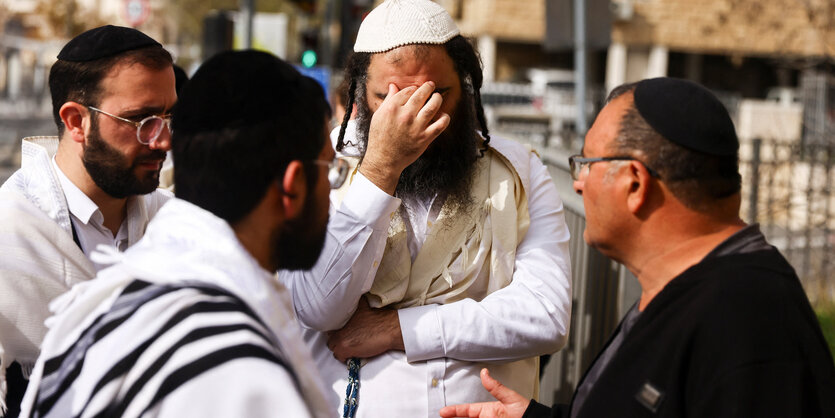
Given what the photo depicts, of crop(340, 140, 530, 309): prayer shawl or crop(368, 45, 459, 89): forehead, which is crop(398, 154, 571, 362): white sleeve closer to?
crop(340, 140, 530, 309): prayer shawl

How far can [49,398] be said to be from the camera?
1.68 m

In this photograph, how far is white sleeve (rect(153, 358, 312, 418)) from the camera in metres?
1.49

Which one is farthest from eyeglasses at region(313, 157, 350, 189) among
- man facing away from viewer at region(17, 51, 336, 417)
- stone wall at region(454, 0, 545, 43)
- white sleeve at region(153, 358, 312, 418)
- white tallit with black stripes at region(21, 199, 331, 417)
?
stone wall at region(454, 0, 545, 43)

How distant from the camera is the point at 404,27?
2.85 m

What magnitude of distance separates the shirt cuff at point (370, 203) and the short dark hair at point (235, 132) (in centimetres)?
82

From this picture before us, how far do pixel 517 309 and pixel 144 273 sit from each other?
4.56 feet

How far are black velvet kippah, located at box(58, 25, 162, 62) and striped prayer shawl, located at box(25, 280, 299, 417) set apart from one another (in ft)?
4.38

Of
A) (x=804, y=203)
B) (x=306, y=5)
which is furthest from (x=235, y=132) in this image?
(x=306, y=5)

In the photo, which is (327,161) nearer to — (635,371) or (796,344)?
(635,371)

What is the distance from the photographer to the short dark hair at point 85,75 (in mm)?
2752

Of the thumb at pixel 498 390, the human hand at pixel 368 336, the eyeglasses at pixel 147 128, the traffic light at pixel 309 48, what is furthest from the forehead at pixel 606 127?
the traffic light at pixel 309 48

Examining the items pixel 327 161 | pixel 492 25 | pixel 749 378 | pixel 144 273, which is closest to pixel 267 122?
pixel 327 161

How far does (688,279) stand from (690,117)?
1.17ft

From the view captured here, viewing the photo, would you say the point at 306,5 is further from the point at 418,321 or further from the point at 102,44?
the point at 418,321
